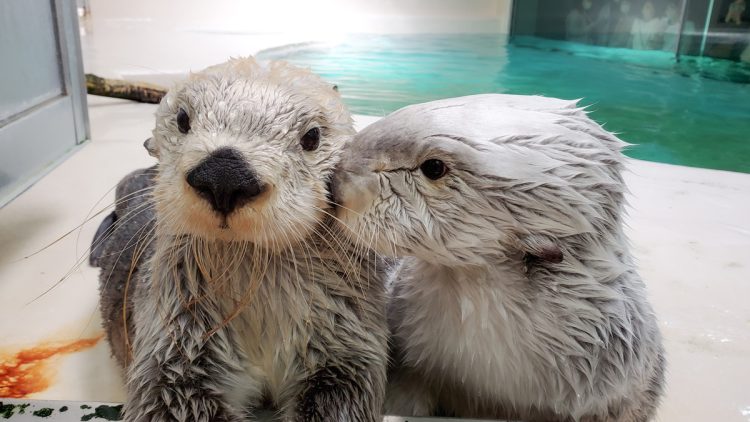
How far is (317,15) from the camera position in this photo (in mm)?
6945

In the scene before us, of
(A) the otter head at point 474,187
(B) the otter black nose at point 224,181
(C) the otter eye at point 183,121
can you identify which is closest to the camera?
(B) the otter black nose at point 224,181

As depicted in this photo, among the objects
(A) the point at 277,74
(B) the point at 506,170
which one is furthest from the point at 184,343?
(B) the point at 506,170

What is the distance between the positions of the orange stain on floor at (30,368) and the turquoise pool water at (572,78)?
3.99 metres

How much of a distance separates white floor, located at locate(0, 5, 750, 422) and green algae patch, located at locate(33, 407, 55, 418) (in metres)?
0.43

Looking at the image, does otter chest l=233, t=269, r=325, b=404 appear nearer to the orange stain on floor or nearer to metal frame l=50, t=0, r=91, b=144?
the orange stain on floor

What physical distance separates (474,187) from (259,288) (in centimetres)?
50

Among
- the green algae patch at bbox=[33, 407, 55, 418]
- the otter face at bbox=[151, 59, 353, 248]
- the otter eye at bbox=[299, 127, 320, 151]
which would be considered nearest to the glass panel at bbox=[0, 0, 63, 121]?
the otter face at bbox=[151, 59, 353, 248]

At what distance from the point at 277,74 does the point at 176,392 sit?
0.71m

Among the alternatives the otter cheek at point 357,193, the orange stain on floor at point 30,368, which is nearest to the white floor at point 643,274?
the orange stain on floor at point 30,368

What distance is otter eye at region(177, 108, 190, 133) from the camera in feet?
4.26

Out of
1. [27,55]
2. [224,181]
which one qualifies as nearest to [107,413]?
[224,181]

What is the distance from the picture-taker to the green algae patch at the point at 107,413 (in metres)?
1.27

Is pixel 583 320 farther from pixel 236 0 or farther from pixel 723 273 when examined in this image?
pixel 236 0

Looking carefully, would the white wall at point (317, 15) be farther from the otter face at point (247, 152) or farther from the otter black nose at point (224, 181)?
the otter black nose at point (224, 181)
